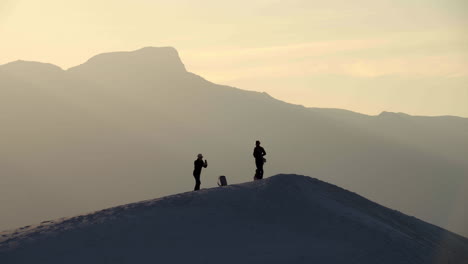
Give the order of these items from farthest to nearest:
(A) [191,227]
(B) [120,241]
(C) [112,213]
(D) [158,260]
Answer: (C) [112,213]
(A) [191,227]
(B) [120,241]
(D) [158,260]

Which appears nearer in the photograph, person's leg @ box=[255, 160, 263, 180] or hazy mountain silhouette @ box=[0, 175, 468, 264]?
hazy mountain silhouette @ box=[0, 175, 468, 264]

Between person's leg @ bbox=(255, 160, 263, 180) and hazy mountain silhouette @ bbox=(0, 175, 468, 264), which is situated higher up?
person's leg @ bbox=(255, 160, 263, 180)

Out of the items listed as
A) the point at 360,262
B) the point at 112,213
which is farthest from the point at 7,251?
the point at 360,262

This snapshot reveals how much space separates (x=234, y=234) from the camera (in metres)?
21.7

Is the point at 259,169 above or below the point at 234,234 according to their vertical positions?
above

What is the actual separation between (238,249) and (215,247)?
29.0 inches

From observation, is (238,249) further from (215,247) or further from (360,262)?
(360,262)

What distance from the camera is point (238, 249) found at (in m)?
20.4

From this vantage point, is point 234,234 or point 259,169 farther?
point 259,169

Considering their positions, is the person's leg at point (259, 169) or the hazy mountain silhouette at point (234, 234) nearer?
the hazy mountain silhouette at point (234, 234)

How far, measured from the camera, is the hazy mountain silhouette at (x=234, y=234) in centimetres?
1986

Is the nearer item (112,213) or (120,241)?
(120,241)

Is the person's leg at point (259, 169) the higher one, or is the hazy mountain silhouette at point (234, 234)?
the person's leg at point (259, 169)

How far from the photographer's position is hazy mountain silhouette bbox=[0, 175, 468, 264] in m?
19.9
